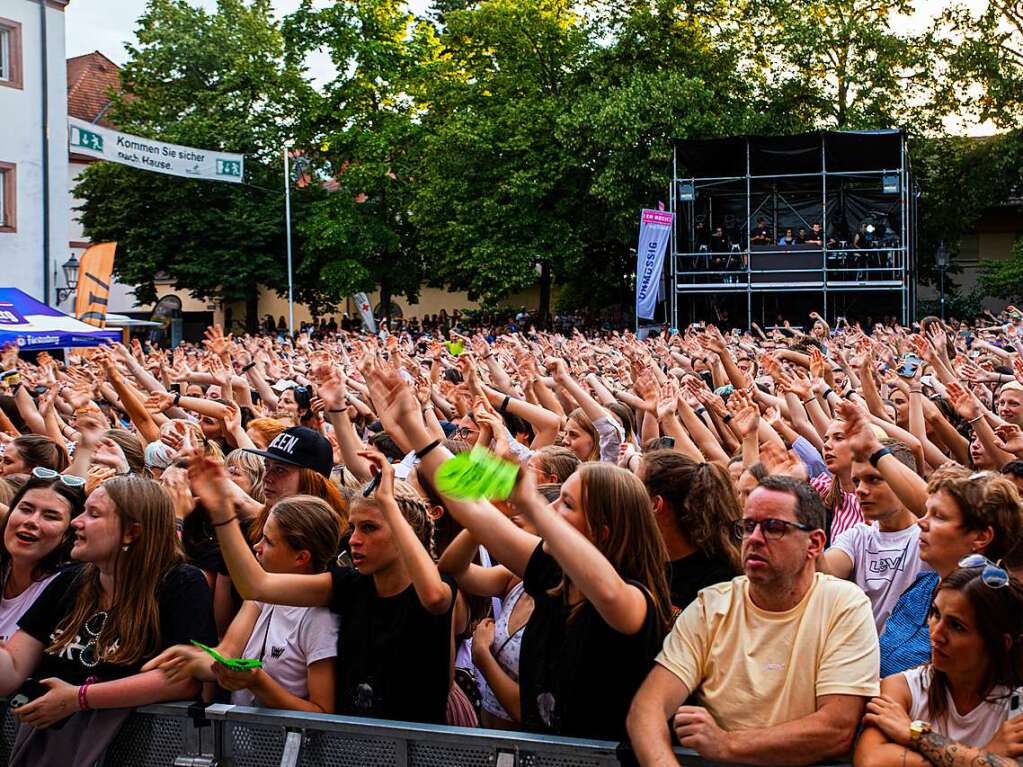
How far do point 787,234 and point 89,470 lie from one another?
892 inches

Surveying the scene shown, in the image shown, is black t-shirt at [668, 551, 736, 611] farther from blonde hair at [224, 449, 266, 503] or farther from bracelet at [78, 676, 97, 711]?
blonde hair at [224, 449, 266, 503]

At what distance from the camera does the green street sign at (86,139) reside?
20.3 m

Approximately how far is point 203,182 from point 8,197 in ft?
40.9

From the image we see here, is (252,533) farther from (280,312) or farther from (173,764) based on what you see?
(280,312)

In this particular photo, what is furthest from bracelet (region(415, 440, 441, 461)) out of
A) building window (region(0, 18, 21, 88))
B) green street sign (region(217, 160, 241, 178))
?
building window (region(0, 18, 21, 88))

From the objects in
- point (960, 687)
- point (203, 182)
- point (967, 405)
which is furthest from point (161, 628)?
point (203, 182)

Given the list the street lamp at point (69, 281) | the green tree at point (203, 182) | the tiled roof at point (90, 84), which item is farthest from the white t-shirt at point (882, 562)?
the tiled roof at point (90, 84)

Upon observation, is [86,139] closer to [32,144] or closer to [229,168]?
[229,168]

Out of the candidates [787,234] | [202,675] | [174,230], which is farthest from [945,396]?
[174,230]

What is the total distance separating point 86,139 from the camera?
20.6m

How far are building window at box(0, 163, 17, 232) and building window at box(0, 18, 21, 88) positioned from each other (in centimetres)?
191

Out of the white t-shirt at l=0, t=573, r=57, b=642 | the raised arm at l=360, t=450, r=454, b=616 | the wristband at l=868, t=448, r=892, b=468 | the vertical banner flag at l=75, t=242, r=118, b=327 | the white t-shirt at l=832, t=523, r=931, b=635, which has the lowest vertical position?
the white t-shirt at l=0, t=573, r=57, b=642

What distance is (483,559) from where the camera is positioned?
461 centimetres

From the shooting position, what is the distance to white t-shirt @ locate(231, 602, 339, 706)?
143 inches
